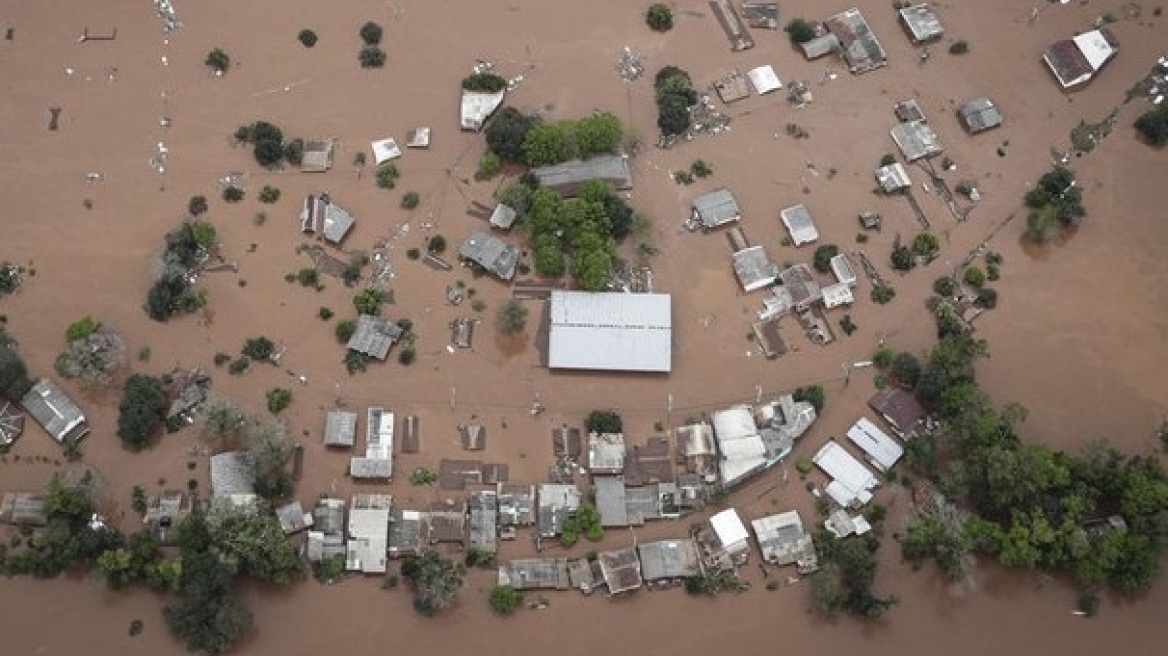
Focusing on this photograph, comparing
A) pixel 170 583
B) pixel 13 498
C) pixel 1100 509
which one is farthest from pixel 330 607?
pixel 1100 509

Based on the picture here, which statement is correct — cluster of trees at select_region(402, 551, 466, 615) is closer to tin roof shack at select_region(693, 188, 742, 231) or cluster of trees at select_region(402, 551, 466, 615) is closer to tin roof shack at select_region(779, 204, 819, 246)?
tin roof shack at select_region(693, 188, 742, 231)

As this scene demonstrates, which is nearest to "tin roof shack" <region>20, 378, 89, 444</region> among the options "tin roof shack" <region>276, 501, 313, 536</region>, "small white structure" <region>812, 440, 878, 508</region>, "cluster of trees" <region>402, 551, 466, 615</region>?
"tin roof shack" <region>276, 501, 313, 536</region>

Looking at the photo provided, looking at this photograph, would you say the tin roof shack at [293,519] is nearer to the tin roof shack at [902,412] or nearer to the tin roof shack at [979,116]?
the tin roof shack at [902,412]

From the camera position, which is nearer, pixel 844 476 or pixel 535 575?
pixel 535 575

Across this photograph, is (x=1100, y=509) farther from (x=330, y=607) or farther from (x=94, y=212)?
(x=94, y=212)

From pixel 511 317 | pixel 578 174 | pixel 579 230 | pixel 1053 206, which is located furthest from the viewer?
pixel 1053 206

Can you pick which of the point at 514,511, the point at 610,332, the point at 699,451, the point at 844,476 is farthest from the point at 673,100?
the point at 514,511

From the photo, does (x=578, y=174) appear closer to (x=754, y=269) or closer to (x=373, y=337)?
(x=754, y=269)
